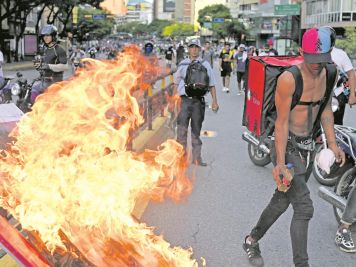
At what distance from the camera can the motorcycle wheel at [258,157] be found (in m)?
8.12

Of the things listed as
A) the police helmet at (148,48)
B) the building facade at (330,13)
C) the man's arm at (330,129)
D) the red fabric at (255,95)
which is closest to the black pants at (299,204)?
the man's arm at (330,129)

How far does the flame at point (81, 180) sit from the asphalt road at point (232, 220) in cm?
71

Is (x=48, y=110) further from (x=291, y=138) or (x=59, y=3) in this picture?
(x=59, y=3)

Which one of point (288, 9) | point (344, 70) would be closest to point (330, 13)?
point (288, 9)

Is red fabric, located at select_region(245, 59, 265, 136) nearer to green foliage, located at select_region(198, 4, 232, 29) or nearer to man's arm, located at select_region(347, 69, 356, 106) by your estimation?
man's arm, located at select_region(347, 69, 356, 106)

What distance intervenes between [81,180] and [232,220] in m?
2.27

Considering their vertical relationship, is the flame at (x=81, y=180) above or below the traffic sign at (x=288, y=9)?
below

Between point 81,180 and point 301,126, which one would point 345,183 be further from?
point 81,180

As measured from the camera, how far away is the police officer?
7.77 meters

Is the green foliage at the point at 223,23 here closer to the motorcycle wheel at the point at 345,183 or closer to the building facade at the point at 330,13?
the building facade at the point at 330,13

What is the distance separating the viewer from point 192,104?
7.95m

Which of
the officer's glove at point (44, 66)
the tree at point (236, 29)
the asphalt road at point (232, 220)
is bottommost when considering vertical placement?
the asphalt road at point (232, 220)

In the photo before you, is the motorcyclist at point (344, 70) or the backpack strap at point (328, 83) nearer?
the backpack strap at point (328, 83)

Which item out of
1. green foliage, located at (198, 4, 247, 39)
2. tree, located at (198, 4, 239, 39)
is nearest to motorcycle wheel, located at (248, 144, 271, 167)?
tree, located at (198, 4, 239, 39)
